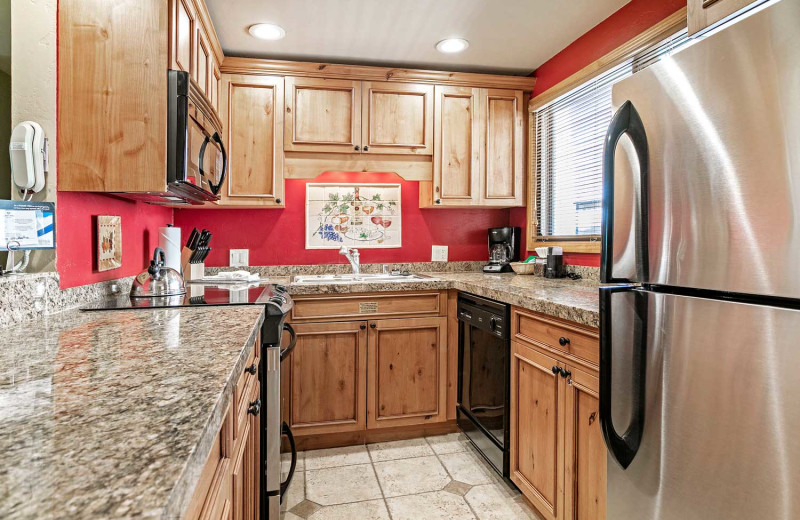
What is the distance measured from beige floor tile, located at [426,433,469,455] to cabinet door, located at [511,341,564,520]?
21.6 inches

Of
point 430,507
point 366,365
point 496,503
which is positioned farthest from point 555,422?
point 366,365

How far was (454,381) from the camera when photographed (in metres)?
2.61

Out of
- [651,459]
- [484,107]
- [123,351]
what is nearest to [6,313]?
[123,351]

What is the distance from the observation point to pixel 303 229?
304 centimetres

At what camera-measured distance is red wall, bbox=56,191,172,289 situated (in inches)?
57.2

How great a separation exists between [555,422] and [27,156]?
196 centimetres

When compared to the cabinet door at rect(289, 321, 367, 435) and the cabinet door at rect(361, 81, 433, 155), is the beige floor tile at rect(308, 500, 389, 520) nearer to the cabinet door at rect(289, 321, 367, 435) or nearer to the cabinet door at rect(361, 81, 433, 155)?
the cabinet door at rect(289, 321, 367, 435)

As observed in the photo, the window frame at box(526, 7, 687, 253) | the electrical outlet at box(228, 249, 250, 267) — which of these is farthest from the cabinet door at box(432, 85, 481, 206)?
the electrical outlet at box(228, 249, 250, 267)

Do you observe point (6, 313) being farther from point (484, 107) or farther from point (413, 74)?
point (484, 107)

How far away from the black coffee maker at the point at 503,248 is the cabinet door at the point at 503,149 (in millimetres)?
191

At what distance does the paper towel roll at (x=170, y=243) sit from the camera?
2211mm

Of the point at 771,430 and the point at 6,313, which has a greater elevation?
the point at 6,313

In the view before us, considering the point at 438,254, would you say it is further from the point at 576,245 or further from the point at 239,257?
the point at 239,257

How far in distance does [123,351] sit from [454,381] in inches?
79.2
